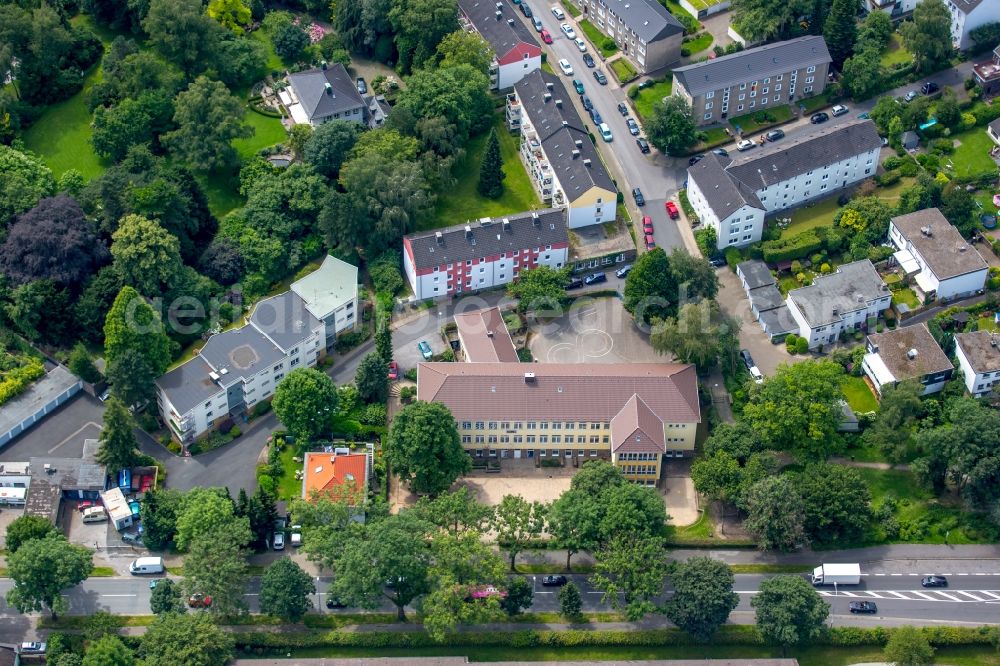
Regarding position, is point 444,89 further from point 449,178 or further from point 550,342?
point 550,342

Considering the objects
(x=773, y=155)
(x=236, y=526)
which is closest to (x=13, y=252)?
(x=236, y=526)

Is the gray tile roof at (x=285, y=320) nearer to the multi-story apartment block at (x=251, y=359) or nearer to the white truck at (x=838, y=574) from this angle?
the multi-story apartment block at (x=251, y=359)

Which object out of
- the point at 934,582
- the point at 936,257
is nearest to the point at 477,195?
the point at 936,257

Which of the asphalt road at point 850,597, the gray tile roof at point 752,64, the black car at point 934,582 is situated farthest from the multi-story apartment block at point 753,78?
the black car at point 934,582

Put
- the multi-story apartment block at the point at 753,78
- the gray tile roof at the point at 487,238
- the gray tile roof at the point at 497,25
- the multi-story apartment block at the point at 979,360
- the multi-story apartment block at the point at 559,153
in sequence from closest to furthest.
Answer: the multi-story apartment block at the point at 979,360, the gray tile roof at the point at 487,238, the multi-story apartment block at the point at 559,153, the multi-story apartment block at the point at 753,78, the gray tile roof at the point at 497,25

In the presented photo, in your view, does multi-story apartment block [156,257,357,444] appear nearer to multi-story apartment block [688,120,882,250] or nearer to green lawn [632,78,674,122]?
multi-story apartment block [688,120,882,250]

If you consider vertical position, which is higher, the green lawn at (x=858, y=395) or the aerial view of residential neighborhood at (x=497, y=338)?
the aerial view of residential neighborhood at (x=497, y=338)
